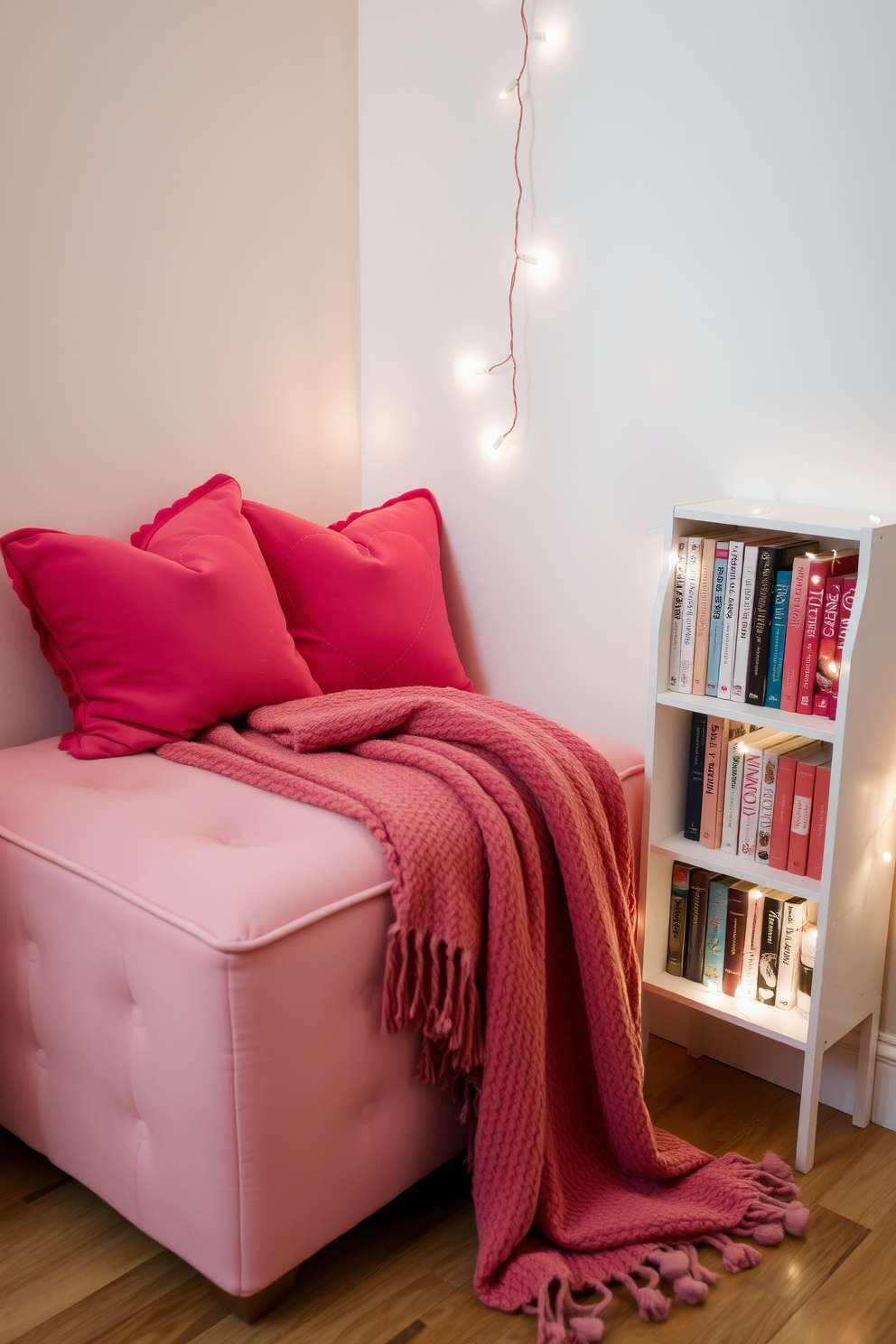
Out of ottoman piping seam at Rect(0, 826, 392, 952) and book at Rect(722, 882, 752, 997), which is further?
book at Rect(722, 882, 752, 997)

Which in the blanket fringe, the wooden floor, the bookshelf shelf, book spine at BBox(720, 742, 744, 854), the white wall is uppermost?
the white wall

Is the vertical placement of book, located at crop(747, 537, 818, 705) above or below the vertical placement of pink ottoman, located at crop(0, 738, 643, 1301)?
above

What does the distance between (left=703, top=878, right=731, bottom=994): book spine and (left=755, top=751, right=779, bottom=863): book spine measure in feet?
0.36

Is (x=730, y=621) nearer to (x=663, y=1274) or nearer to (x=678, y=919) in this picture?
(x=678, y=919)

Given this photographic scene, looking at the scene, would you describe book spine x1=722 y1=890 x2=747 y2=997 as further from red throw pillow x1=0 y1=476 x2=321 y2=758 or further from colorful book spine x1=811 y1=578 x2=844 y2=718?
red throw pillow x1=0 y1=476 x2=321 y2=758

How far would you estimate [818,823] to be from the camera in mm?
1561

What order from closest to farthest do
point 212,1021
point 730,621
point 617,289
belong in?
point 212,1021
point 730,621
point 617,289

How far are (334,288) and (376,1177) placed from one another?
5.46ft

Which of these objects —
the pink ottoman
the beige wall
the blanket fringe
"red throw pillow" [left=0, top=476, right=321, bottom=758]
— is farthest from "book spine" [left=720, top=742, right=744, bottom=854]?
the beige wall

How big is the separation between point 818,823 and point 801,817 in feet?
0.09

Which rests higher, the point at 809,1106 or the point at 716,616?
the point at 716,616

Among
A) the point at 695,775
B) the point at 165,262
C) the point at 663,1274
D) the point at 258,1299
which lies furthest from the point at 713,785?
the point at 165,262

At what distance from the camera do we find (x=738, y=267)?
5.59 feet

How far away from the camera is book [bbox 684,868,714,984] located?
174cm
